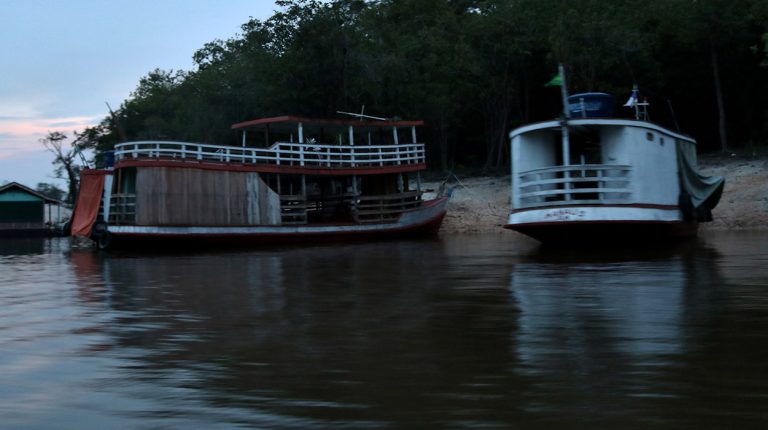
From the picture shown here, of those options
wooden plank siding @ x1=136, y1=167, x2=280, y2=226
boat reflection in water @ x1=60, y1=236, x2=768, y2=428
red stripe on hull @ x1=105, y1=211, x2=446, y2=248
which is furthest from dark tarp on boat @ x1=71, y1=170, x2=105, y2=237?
boat reflection in water @ x1=60, y1=236, x2=768, y2=428

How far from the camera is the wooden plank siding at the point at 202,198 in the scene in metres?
21.6

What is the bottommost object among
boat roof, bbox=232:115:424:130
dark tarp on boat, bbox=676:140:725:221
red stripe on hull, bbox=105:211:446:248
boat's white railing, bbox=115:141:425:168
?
red stripe on hull, bbox=105:211:446:248

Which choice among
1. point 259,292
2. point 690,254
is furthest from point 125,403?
point 690,254

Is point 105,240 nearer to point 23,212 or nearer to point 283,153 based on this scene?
point 283,153

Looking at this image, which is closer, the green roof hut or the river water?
the river water

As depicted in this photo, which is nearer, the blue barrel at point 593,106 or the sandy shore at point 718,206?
the blue barrel at point 593,106

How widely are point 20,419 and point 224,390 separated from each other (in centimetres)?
115

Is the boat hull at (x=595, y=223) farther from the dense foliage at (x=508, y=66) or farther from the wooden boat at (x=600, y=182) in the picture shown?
the dense foliage at (x=508, y=66)

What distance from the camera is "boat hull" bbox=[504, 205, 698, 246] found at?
16375 mm

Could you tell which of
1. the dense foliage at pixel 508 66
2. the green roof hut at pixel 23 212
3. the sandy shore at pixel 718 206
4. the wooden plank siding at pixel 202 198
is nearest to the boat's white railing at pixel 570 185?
the wooden plank siding at pixel 202 198

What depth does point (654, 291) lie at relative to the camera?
8.95m

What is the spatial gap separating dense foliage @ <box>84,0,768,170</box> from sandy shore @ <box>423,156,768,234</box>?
4.02 meters

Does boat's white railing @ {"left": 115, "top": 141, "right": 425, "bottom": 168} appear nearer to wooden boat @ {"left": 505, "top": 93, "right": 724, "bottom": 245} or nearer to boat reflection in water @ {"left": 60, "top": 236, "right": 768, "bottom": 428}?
wooden boat @ {"left": 505, "top": 93, "right": 724, "bottom": 245}

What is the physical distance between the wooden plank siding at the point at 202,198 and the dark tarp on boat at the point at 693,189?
12563 millimetres
